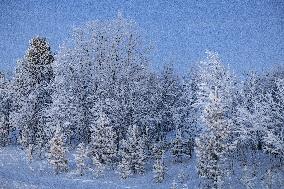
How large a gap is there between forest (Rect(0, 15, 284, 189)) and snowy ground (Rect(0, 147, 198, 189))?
457 mm

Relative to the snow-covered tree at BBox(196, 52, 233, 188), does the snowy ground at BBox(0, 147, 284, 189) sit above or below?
below

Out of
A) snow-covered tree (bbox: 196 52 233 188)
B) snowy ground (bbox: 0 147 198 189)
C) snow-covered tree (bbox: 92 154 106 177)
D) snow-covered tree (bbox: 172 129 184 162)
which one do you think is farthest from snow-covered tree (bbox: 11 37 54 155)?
snow-covered tree (bbox: 196 52 233 188)

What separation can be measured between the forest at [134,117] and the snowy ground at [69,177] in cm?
46

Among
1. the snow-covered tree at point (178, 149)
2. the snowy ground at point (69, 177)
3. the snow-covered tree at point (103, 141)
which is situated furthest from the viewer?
the snow-covered tree at point (178, 149)

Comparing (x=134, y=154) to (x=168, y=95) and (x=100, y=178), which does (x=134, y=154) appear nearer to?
(x=100, y=178)

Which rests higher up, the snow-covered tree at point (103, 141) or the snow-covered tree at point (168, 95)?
the snow-covered tree at point (168, 95)

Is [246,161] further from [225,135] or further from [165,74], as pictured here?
[165,74]

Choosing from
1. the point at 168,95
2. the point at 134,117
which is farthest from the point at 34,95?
the point at 168,95

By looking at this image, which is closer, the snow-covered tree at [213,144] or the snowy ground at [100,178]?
the snow-covered tree at [213,144]

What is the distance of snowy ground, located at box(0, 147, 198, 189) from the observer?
1437 inches

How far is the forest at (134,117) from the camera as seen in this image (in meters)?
38.0

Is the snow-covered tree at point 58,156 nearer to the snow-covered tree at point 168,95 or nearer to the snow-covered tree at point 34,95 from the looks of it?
the snow-covered tree at point 34,95

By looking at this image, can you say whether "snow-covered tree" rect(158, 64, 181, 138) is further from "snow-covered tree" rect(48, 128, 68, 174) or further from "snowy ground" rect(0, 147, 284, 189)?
"snow-covered tree" rect(48, 128, 68, 174)

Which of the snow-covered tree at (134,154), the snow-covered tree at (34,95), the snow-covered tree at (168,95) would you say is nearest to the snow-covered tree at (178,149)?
the snow-covered tree at (134,154)
